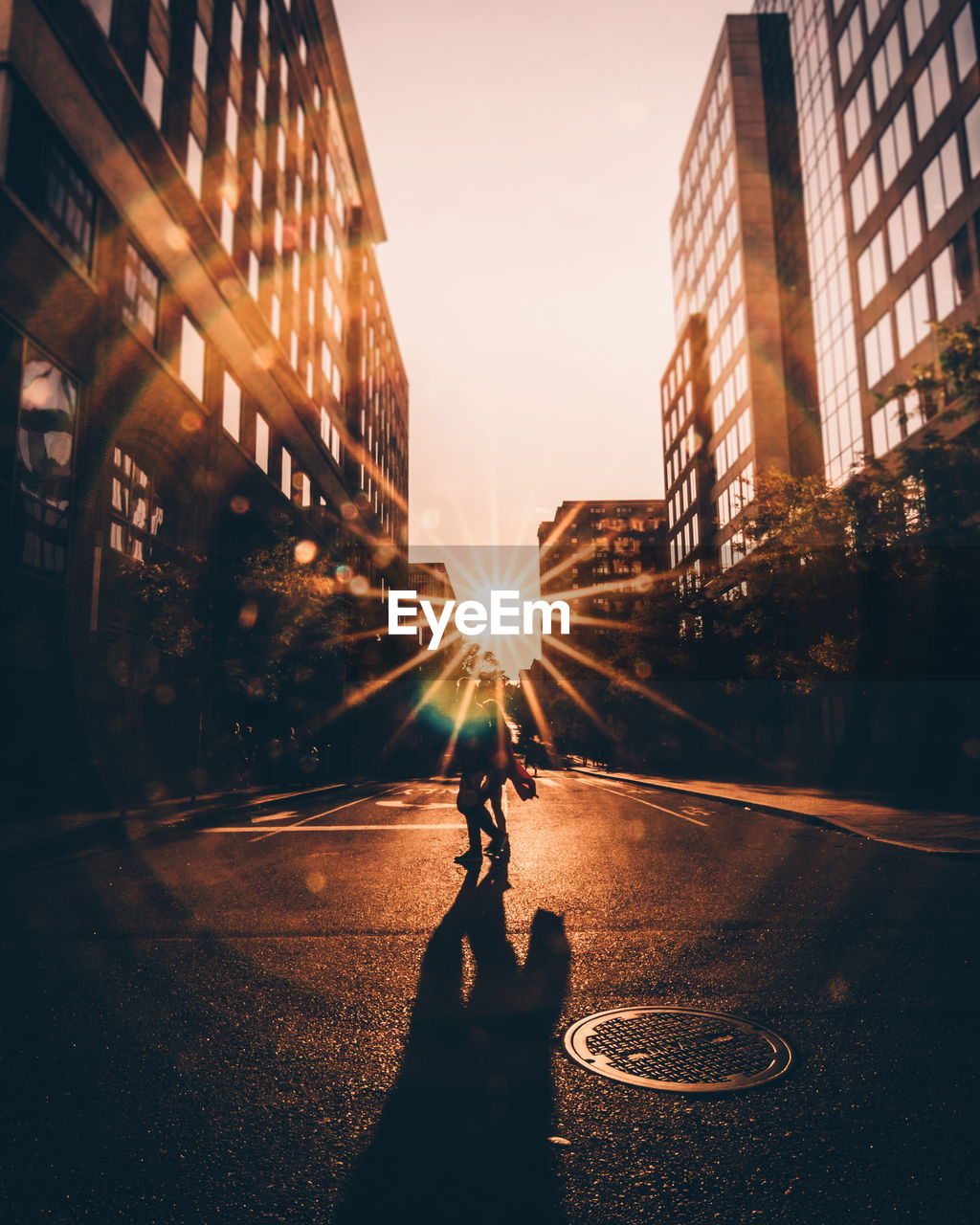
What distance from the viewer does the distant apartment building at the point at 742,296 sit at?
53594mm

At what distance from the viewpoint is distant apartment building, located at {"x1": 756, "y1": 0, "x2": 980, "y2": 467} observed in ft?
101

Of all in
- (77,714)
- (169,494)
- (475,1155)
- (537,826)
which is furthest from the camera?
(169,494)

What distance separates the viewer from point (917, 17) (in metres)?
33.2

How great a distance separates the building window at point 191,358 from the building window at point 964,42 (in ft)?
85.3

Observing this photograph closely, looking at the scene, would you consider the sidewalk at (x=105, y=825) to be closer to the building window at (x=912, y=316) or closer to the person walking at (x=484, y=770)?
the person walking at (x=484, y=770)

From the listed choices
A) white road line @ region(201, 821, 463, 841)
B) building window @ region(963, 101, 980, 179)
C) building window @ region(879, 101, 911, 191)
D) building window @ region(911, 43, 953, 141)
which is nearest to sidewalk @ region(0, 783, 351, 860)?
white road line @ region(201, 821, 463, 841)

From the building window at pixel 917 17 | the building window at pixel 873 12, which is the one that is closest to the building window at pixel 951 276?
the building window at pixel 917 17

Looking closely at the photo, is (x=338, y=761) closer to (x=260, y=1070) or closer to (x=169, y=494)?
(x=169, y=494)

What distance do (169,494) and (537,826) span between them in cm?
1867

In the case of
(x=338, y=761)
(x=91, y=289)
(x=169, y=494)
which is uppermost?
(x=91, y=289)

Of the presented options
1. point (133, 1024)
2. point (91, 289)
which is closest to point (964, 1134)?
point (133, 1024)

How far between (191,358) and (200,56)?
10.0 meters

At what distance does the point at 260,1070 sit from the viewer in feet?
13.5

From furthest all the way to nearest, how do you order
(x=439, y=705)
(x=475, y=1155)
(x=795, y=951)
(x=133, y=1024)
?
(x=439, y=705)
(x=795, y=951)
(x=133, y=1024)
(x=475, y=1155)
